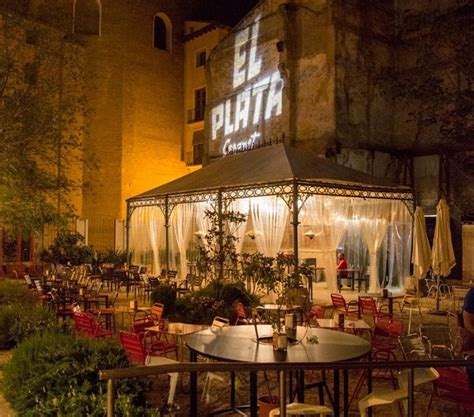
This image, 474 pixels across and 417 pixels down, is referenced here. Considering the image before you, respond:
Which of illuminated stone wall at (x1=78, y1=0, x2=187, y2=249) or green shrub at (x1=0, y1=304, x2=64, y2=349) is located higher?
illuminated stone wall at (x1=78, y1=0, x2=187, y2=249)

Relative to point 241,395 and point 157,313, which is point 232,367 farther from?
point 157,313

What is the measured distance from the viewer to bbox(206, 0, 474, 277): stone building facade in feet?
57.2

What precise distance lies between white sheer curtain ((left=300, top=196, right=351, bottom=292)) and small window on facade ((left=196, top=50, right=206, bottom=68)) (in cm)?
1501

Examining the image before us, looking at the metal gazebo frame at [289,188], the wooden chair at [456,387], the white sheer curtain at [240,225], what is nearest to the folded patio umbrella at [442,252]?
the metal gazebo frame at [289,188]

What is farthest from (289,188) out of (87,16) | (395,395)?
(87,16)

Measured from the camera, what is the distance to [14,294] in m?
9.82

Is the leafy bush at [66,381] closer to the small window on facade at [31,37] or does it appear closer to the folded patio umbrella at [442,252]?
the folded patio umbrella at [442,252]

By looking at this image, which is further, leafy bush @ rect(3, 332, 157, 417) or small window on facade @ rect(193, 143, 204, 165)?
small window on facade @ rect(193, 143, 204, 165)

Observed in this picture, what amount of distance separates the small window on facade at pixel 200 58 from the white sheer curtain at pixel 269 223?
50.5 feet

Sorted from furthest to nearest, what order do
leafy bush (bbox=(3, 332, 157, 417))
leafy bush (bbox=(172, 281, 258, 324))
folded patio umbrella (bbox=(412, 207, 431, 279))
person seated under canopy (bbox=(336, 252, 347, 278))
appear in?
person seated under canopy (bbox=(336, 252, 347, 278)) → folded patio umbrella (bbox=(412, 207, 431, 279)) → leafy bush (bbox=(172, 281, 258, 324)) → leafy bush (bbox=(3, 332, 157, 417))

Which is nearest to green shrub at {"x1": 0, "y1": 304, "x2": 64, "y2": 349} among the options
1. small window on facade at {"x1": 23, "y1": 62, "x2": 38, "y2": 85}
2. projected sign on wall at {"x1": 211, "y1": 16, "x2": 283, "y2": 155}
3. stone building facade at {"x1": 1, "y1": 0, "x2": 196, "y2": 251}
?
small window on facade at {"x1": 23, "y1": 62, "x2": 38, "y2": 85}

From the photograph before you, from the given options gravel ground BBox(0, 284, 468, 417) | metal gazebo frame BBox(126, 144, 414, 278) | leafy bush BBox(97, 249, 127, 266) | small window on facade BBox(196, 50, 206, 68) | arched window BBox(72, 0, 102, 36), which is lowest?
gravel ground BBox(0, 284, 468, 417)

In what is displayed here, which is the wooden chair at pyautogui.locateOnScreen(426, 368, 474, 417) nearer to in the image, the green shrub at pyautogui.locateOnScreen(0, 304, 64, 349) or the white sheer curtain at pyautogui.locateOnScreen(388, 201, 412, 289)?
the green shrub at pyautogui.locateOnScreen(0, 304, 64, 349)

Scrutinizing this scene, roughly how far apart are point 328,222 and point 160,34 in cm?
1755
